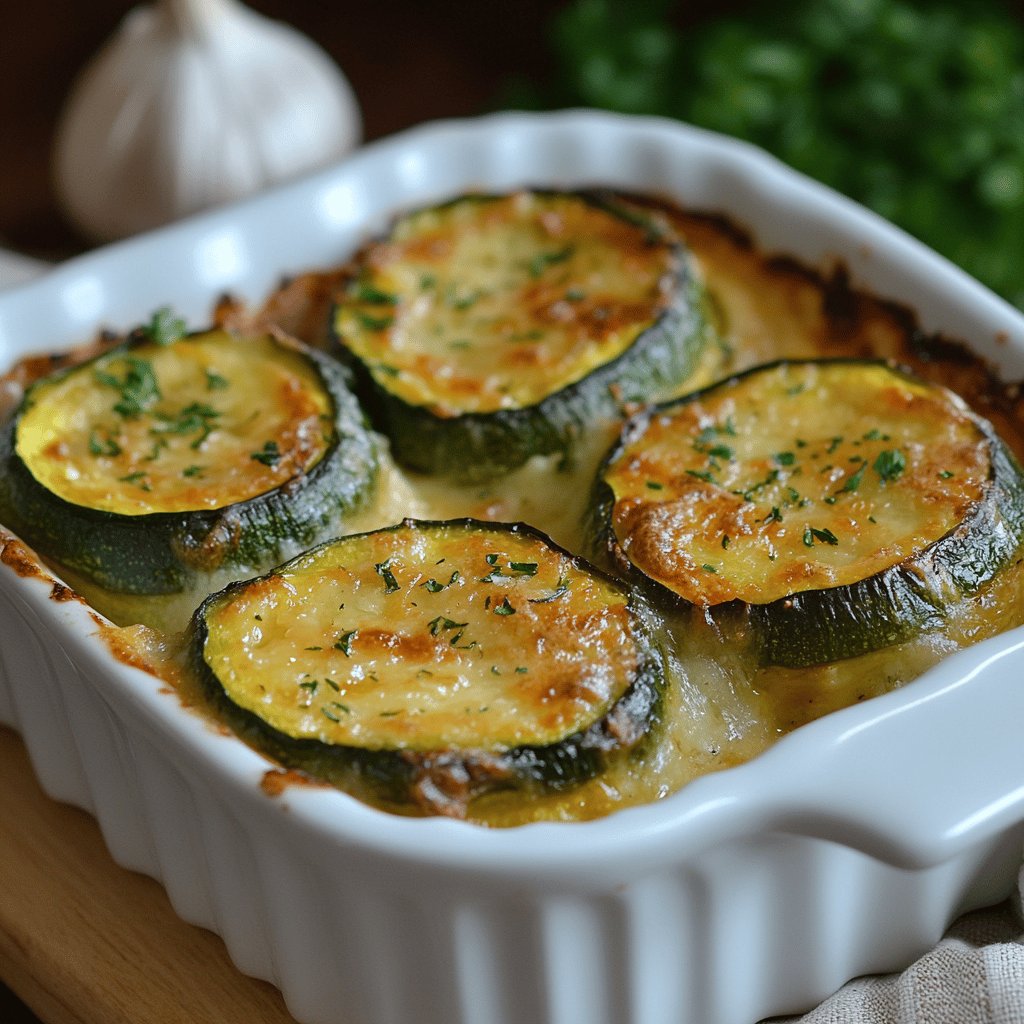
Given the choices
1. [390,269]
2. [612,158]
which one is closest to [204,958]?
[390,269]

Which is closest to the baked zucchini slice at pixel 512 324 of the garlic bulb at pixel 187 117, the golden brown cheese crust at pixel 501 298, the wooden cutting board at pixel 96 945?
the golden brown cheese crust at pixel 501 298

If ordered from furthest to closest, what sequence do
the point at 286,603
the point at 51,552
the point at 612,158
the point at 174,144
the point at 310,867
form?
the point at 174,144
the point at 612,158
the point at 51,552
the point at 286,603
the point at 310,867

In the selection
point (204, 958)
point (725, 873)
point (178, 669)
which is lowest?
point (204, 958)

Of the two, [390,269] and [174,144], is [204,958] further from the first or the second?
[174,144]

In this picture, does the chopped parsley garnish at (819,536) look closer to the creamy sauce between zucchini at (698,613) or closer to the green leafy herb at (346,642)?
the creamy sauce between zucchini at (698,613)

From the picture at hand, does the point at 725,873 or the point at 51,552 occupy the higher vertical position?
the point at 51,552

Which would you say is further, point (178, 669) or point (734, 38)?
point (734, 38)
